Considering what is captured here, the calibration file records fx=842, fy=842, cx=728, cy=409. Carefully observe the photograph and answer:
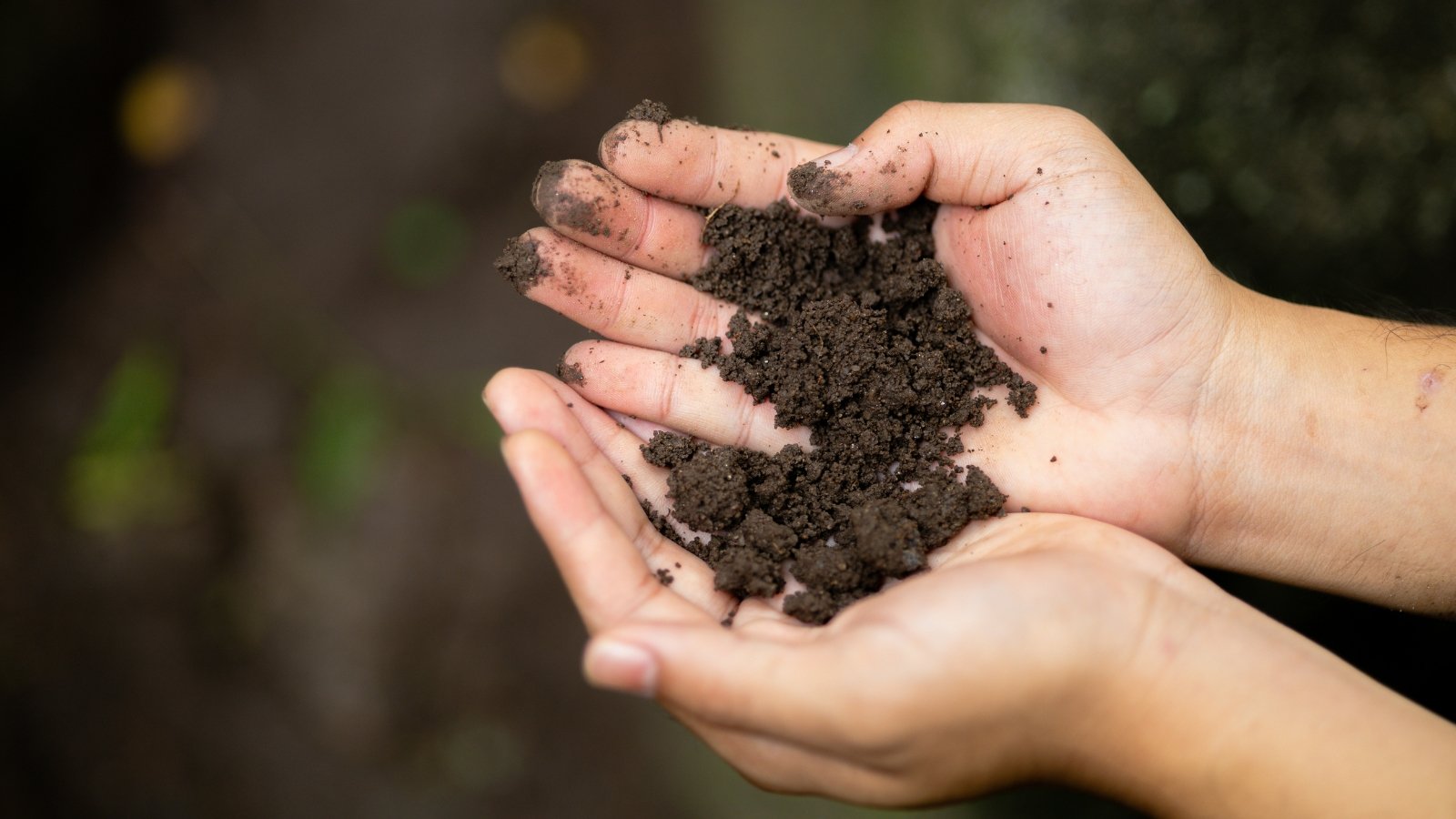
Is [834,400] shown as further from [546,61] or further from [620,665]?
[546,61]

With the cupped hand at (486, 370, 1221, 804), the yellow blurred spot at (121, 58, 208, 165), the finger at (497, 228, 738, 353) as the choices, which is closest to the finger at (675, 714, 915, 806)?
the cupped hand at (486, 370, 1221, 804)

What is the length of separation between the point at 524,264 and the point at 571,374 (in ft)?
1.06

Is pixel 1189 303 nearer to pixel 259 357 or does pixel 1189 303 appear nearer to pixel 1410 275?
pixel 1410 275

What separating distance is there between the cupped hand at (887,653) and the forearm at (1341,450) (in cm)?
56

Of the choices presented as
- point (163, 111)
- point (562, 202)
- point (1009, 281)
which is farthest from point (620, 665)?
point (163, 111)

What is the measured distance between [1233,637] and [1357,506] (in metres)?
0.87

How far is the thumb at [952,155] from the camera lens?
7.36ft

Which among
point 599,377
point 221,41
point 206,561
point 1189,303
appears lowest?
point 206,561

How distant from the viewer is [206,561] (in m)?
3.65

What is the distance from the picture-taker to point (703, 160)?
236cm

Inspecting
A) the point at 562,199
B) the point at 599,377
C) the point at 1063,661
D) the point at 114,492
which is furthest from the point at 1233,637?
the point at 114,492

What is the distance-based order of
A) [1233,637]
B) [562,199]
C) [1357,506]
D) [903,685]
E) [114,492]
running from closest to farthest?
[903,685] < [1233,637] < [562,199] < [1357,506] < [114,492]

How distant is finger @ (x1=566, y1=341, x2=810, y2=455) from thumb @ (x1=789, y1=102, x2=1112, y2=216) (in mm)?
564

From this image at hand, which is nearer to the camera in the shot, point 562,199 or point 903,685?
point 903,685
